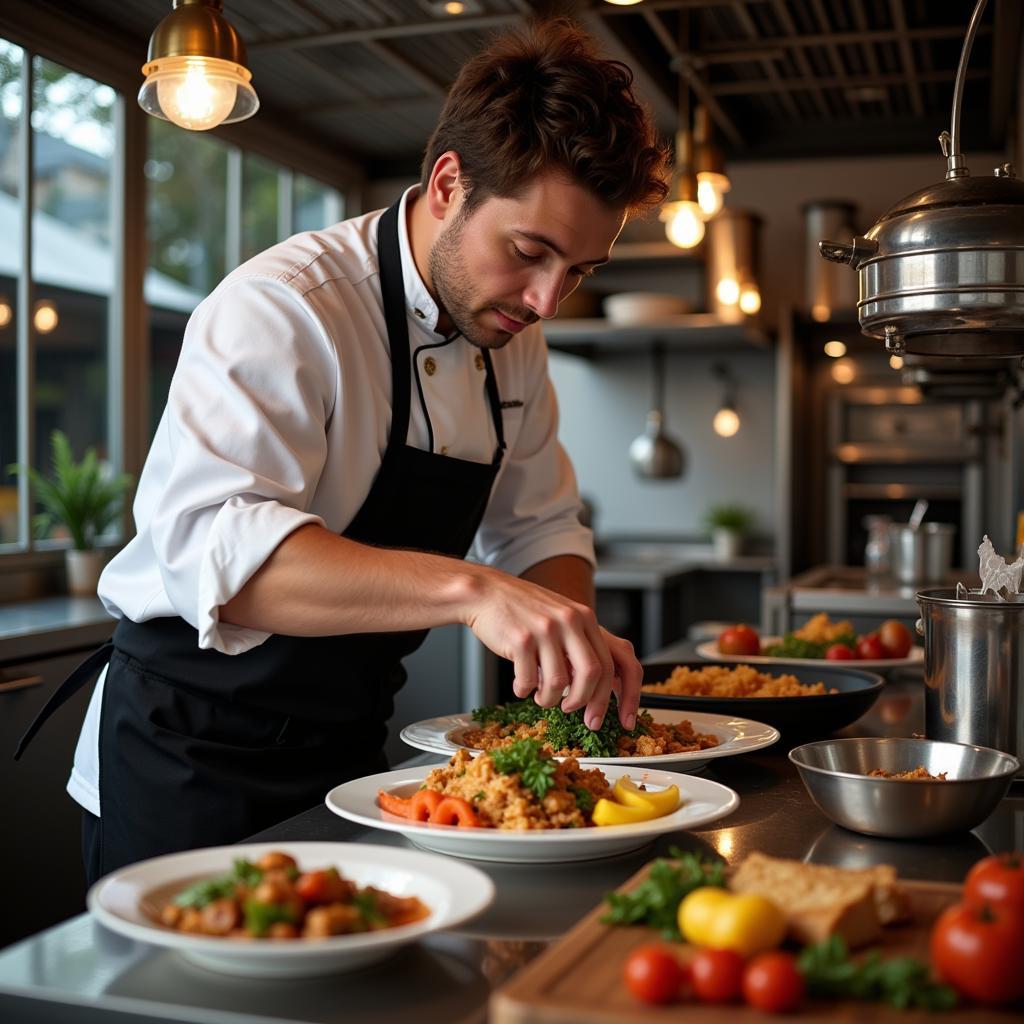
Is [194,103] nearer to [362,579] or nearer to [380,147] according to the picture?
[362,579]

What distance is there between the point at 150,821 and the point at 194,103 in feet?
3.76

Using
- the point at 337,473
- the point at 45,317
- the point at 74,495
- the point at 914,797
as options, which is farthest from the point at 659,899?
the point at 45,317

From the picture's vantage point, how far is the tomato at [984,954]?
30.8 inches

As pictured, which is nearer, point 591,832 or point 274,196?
point 591,832

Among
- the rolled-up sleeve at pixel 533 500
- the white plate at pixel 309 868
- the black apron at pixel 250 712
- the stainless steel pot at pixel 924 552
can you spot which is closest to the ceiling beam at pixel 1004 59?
the stainless steel pot at pixel 924 552

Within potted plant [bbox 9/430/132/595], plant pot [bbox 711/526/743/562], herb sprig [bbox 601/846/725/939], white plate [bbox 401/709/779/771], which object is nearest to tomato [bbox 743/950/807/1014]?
herb sprig [bbox 601/846/725/939]

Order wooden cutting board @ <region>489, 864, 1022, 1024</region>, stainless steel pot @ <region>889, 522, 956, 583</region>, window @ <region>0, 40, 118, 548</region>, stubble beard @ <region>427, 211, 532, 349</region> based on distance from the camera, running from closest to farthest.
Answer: wooden cutting board @ <region>489, 864, 1022, 1024</region> → stubble beard @ <region>427, 211, 532, 349</region> → window @ <region>0, 40, 118, 548</region> → stainless steel pot @ <region>889, 522, 956, 583</region>

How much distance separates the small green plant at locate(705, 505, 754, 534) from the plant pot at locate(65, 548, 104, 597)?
307 centimetres

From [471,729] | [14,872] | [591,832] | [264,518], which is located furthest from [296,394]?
[14,872]

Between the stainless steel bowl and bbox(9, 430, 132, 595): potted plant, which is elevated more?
bbox(9, 430, 132, 595): potted plant

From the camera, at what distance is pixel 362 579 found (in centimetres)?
130

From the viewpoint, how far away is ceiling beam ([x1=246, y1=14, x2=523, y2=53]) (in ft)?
13.4

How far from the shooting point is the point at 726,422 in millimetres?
6012

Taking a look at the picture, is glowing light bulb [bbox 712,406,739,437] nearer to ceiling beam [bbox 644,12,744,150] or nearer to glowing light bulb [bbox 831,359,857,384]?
glowing light bulb [bbox 831,359,857,384]
